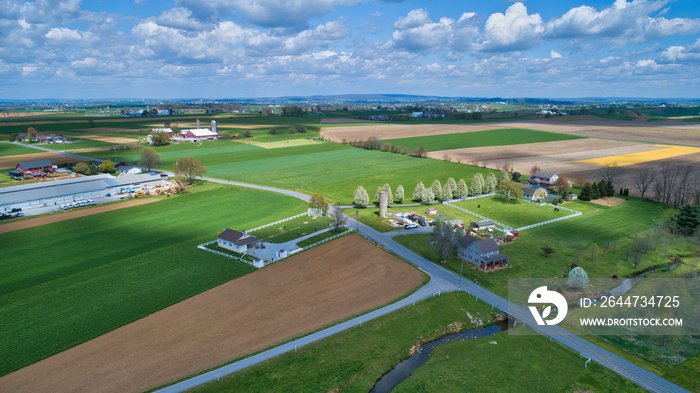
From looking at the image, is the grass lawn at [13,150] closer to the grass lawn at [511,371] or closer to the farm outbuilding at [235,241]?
the farm outbuilding at [235,241]

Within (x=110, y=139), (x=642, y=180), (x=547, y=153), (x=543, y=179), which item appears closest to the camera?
(x=642, y=180)

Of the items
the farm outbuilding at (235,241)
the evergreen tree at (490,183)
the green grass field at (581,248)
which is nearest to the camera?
the green grass field at (581,248)

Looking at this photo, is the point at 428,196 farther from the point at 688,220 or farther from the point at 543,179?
the point at 688,220

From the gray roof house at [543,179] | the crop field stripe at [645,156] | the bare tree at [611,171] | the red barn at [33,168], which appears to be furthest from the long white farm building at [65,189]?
the crop field stripe at [645,156]

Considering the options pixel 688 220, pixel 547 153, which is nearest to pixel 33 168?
pixel 688 220

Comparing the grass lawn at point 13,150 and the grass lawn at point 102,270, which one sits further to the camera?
the grass lawn at point 13,150

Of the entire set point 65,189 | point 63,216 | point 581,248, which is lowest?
point 581,248

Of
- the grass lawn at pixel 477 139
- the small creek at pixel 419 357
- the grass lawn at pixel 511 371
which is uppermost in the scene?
the grass lawn at pixel 477 139
